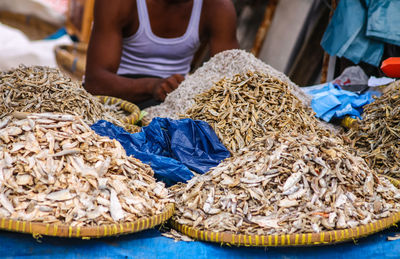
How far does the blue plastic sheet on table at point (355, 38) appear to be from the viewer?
9.42ft

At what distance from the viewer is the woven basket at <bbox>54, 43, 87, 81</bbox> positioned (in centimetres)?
425

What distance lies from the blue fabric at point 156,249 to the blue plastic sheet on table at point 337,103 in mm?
893

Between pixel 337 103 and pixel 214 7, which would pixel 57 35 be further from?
pixel 337 103

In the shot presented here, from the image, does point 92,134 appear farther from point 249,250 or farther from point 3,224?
point 249,250

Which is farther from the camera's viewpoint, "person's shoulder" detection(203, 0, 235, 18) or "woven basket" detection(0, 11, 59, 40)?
"woven basket" detection(0, 11, 59, 40)

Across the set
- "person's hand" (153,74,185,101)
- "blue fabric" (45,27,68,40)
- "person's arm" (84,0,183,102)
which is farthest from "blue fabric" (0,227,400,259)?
"blue fabric" (45,27,68,40)

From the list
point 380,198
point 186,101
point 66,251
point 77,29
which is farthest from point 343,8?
point 77,29

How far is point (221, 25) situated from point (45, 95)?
156 centimetres

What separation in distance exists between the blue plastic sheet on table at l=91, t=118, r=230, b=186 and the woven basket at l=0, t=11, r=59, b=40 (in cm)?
467

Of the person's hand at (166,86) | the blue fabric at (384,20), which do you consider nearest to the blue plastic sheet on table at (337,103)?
the blue fabric at (384,20)

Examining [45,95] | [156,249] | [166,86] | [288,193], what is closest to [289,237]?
[288,193]

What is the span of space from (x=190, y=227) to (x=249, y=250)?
18 cm

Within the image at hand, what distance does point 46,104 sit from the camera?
1.71 meters

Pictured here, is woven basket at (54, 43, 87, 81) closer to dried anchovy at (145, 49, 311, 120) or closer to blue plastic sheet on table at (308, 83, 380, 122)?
dried anchovy at (145, 49, 311, 120)
